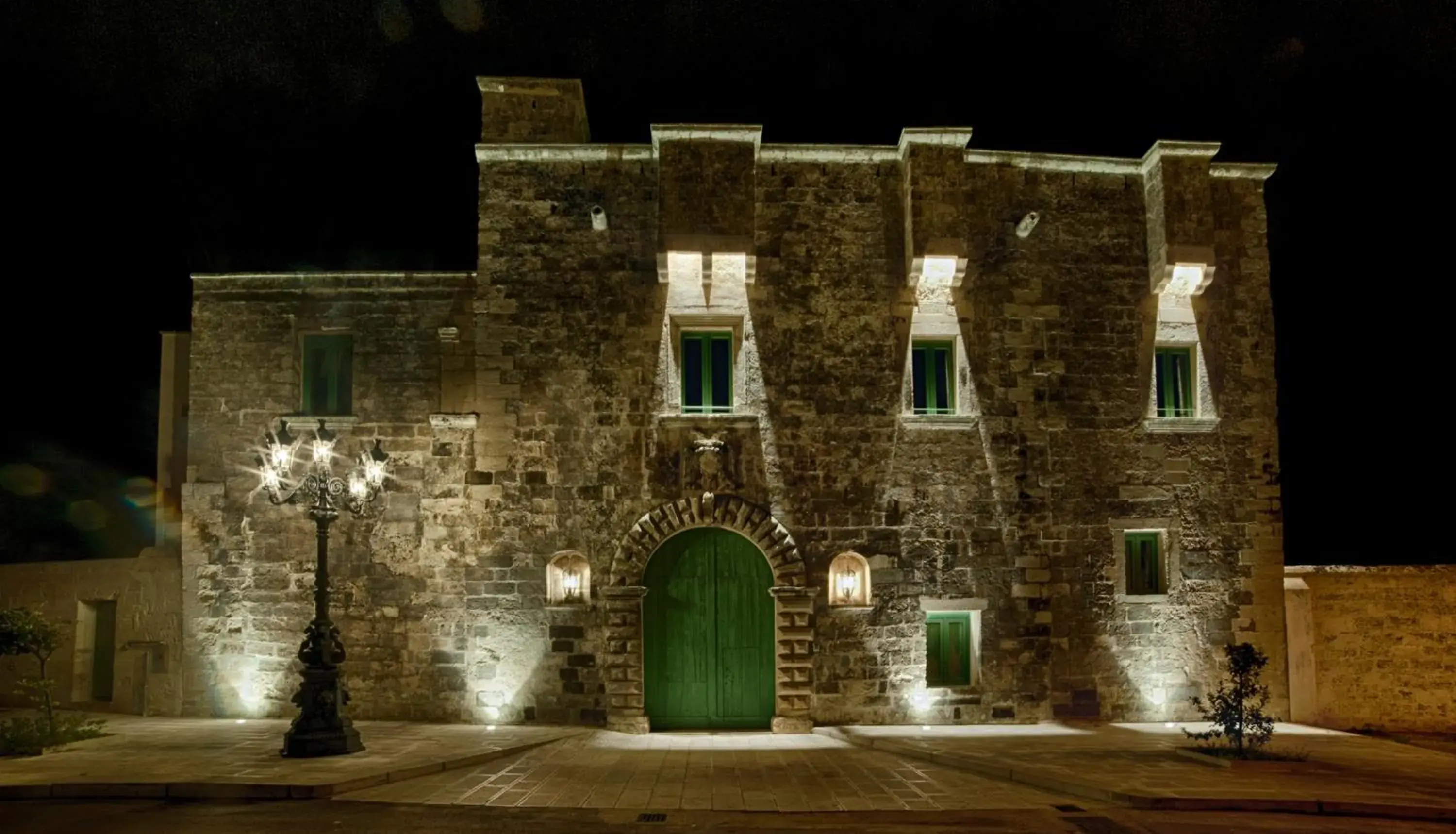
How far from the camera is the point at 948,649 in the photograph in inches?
574

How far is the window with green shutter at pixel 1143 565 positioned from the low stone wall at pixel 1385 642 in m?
2.10

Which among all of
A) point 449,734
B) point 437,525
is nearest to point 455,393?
point 437,525

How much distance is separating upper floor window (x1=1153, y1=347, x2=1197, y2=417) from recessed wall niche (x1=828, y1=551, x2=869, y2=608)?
17.3 ft

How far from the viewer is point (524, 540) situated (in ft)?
46.7

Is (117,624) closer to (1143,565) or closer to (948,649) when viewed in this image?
(948,649)

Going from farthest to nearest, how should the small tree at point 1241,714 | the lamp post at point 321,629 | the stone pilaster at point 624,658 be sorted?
the stone pilaster at point 624,658, the small tree at point 1241,714, the lamp post at point 321,629

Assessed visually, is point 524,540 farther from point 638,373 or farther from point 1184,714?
point 1184,714

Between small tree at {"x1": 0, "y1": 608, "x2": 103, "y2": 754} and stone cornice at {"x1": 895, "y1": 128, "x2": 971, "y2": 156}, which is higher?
stone cornice at {"x1": 895, "y1": 128, "x2": 971, "y2": 156}

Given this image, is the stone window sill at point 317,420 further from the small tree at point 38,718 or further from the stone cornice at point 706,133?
the stone cornice at point 706,133

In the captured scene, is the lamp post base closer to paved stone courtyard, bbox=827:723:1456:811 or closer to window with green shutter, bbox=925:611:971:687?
paved stone courtyard, bbox=827:723:1456:811

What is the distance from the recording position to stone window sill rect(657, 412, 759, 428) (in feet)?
47.1

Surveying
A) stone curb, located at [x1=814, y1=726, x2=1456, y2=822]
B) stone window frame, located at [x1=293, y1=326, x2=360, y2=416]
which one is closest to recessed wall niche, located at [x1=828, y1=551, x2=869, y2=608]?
stone curb, located at [x1=814, y1=726, x2=1456, y2=822]

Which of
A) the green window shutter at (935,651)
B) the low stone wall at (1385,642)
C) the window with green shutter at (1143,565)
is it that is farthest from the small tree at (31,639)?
the low stone wall at (1385,642)

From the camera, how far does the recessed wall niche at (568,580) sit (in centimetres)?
1412
